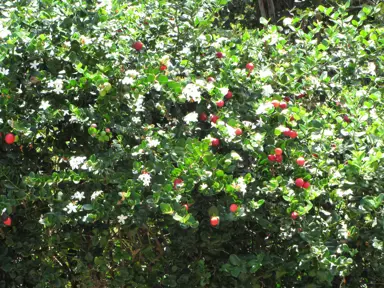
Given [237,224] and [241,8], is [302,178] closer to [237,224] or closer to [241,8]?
[237,224]

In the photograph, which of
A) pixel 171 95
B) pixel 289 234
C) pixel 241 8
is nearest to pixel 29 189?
pixel 171 95

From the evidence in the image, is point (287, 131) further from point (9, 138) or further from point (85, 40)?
point (9, 138)

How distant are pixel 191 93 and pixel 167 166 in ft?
1.22

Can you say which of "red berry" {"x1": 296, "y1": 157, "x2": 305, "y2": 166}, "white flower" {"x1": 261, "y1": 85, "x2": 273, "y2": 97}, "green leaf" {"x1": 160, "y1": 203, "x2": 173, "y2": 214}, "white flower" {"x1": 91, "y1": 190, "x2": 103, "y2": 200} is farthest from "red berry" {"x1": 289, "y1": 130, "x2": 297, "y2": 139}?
"white flower" {"x1": 91, "y1": 190, "x2": 103, "y2": 200}

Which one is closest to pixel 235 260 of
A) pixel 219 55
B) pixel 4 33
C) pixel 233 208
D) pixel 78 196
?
pixel 233 208

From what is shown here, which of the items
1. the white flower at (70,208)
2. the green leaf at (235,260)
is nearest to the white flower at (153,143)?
the white flower at (70,208)

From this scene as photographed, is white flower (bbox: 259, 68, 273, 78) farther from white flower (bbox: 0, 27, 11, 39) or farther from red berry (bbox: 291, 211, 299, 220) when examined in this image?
white flower (bbox: 0, 27, 11, 39)

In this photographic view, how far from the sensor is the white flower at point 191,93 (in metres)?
2.58

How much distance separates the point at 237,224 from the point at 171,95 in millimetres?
597

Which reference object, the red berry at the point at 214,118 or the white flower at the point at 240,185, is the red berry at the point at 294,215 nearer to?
the white flower at the point at 240,185

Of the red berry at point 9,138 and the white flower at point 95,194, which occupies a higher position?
the red berry at point 9,138

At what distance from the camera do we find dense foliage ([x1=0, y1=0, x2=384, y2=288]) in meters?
2.37

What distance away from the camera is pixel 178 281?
2.64m

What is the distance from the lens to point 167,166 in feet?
7.77
